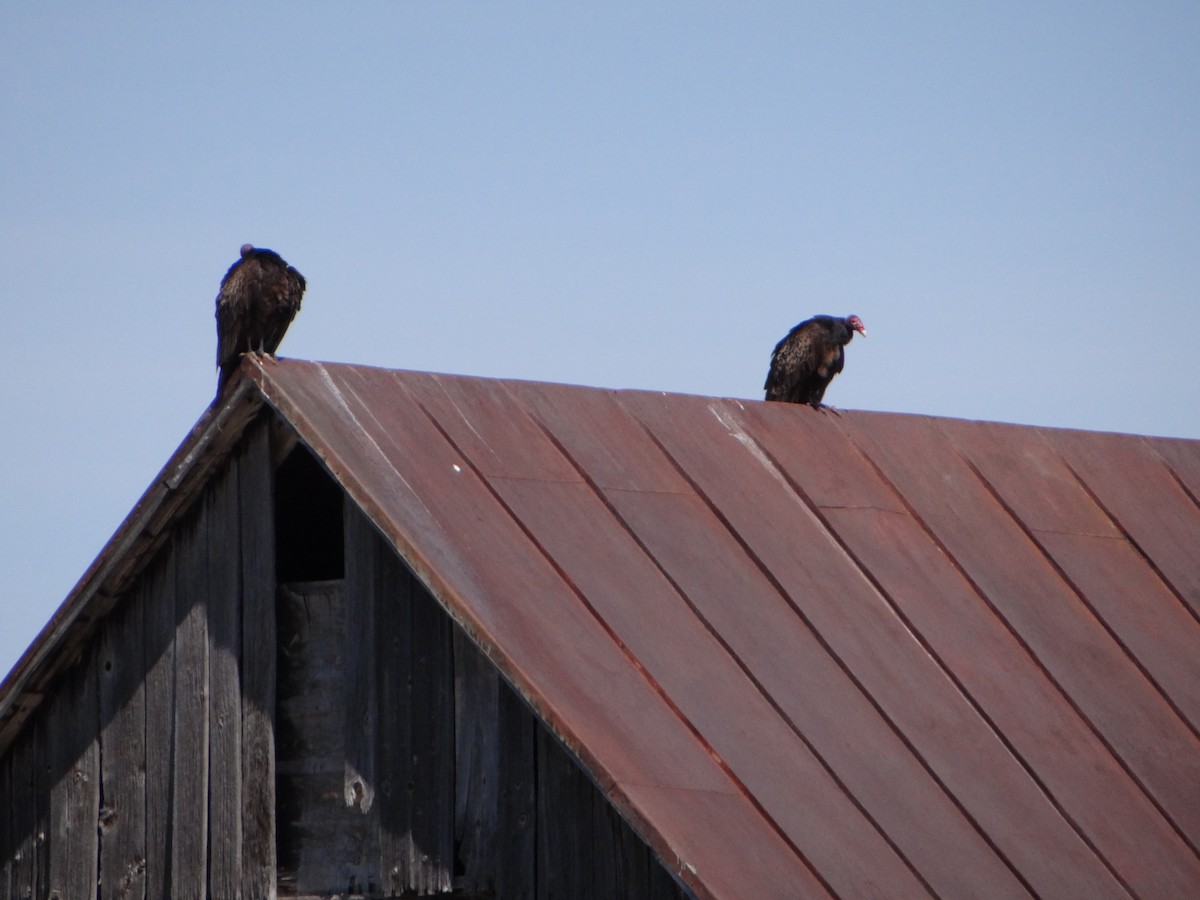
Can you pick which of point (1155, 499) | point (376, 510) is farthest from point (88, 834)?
point (1155, 499)

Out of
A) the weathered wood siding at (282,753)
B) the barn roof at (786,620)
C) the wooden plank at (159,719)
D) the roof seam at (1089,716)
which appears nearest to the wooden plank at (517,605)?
the barn roof at (786,620)

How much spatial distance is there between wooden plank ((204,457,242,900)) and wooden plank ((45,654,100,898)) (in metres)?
0.84

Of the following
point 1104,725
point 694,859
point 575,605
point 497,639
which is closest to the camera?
point 694,859

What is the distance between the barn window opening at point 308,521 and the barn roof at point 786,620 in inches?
31.4

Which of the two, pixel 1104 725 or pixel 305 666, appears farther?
pixel 1104 725

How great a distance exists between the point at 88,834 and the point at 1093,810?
15.0ft

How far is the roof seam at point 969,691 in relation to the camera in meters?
7.69

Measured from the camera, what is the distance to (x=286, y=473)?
8.98 m

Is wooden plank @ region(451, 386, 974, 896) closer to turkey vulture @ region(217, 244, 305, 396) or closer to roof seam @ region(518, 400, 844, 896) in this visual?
roof seam @ region(518, 400, 844, 896)

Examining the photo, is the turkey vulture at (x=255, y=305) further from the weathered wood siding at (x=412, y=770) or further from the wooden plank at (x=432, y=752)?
the wooden plank at (x=432, y=752)

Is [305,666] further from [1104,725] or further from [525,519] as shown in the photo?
[1104,725]

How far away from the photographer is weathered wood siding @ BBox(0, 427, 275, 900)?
799 cm

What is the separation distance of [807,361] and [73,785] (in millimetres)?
5431

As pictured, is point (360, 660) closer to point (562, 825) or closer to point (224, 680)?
point (224, 680)
